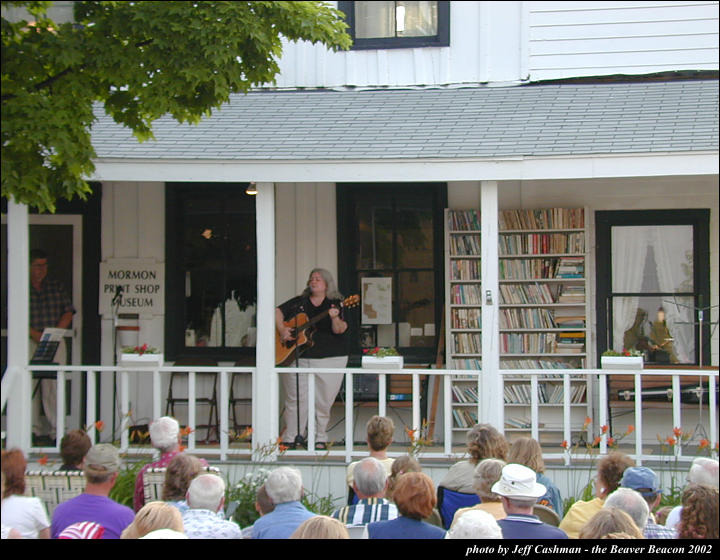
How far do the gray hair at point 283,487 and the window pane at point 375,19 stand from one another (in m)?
6.44

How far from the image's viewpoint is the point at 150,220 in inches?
431

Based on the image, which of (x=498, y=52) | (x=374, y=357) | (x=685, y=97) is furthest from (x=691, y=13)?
(x=374, y=357)

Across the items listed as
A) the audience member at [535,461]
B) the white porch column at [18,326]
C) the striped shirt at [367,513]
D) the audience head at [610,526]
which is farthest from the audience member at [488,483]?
the white porch column at [18,326]

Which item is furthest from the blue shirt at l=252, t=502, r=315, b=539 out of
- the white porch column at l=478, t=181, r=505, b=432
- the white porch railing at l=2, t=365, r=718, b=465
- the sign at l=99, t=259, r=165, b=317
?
the sign at l=99, t=259, r=165, b=317

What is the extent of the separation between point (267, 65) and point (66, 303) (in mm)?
4326

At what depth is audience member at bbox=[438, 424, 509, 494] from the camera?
6.69m

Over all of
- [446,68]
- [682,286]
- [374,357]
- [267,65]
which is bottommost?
[374,357]

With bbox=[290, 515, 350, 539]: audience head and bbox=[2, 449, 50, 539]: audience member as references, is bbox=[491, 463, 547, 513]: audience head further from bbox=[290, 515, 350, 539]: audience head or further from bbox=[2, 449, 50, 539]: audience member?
bbox=[2, 449, 50, 539]: audience member

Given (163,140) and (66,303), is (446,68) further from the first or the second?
(66,303)

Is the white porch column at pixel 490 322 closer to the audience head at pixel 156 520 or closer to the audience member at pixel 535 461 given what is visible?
the audience member at pixel 535 461

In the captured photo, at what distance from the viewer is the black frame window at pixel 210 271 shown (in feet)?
35.7

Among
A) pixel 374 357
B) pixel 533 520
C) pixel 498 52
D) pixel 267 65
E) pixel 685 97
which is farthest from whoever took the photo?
pixel 498 52

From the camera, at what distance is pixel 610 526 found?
4543mm

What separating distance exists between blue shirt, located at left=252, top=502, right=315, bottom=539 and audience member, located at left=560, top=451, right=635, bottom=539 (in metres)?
1.55
